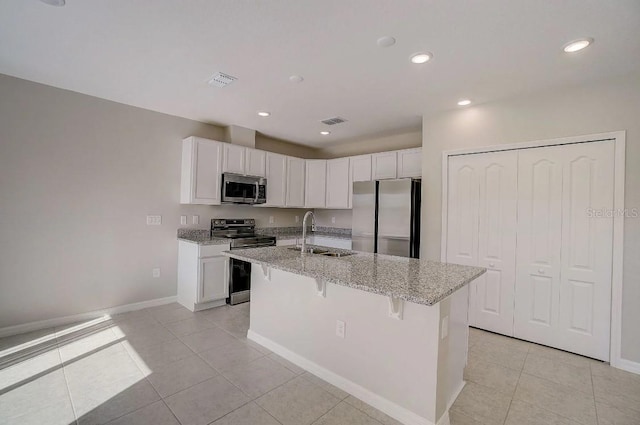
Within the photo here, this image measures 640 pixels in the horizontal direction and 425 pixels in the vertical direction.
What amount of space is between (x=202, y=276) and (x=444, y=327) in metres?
3.00

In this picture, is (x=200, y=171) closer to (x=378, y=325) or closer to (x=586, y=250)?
(x=378, y=325)

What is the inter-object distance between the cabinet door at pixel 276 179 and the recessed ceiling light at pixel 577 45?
371cm

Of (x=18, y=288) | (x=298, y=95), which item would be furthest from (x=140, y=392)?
(x=298, y=95)

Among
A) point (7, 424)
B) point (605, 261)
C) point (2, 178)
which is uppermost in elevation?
point (2, 178)

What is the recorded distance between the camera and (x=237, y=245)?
3943mm

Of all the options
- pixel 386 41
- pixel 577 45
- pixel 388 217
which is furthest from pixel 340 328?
pixel 577 45

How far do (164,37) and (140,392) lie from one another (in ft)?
8.55

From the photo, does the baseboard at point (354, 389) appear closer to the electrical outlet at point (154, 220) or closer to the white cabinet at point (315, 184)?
the electrical outlet at point (154, 220)

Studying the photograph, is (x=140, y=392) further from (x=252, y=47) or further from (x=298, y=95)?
(x=298, y=95)

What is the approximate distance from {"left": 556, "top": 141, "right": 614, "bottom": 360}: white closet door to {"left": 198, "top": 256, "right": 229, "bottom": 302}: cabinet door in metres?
3.85

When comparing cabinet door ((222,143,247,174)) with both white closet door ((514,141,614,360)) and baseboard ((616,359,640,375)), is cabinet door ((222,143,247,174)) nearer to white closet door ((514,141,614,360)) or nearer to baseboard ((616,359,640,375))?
A: white closet door ((514,141,614,360))

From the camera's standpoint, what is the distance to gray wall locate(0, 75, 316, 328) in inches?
114

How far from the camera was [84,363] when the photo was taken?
7.86ft

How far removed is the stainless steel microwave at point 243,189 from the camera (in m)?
4.11
